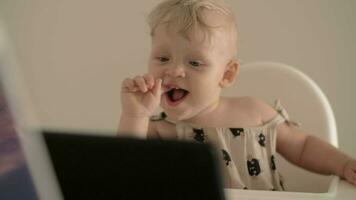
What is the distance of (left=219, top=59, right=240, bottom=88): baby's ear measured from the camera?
88 cm

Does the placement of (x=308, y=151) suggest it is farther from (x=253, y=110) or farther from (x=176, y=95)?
(x=176, y=95)

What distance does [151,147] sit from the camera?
10.1 inches

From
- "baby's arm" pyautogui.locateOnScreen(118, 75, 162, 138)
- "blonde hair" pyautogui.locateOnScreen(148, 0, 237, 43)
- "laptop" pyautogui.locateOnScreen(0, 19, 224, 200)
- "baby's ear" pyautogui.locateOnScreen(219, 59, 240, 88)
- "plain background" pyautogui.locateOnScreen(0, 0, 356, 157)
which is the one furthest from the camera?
"plain background" pyautogui.locateOnScreen(0, 0, 356, 157)

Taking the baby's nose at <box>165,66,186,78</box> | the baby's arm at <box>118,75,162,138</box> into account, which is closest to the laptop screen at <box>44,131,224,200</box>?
the baby's arm at <box>118,75,162,138</box>

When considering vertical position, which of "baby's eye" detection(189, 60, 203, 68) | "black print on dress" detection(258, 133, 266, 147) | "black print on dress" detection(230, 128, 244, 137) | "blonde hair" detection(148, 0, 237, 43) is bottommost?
"black print on dress" detection(258, 133, 266, 147)

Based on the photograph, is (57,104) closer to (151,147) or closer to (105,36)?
(105,36)

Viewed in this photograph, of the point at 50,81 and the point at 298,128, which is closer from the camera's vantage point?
the point at 298,128

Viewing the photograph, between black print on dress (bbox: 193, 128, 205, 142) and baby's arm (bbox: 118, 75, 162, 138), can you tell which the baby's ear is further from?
baby's arm (bbox: 118, 75, 162, 138)

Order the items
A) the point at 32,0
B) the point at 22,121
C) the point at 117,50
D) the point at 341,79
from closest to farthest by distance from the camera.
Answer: the point at 22,121, the point at 341,79, the point at 117,50, the point at 32,0

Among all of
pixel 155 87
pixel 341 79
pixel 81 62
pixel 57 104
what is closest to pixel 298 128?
pixel 155 87

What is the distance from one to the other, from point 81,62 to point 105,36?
0.13 metres

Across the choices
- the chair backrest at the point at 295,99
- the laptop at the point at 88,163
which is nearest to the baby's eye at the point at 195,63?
the chair backrest at the point at 295,99

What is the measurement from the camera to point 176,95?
81 centimetres

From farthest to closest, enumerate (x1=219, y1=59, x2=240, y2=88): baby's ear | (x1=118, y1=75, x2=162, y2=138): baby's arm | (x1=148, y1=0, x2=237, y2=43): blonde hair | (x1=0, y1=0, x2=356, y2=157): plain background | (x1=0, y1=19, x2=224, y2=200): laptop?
(x1=0, y1=0, x2=356, y2=157): plain background → (x1=219, y1=59, x2=240, y2=88): baby's ear → (x1=148, y1=0, x2=237, y2=43): blonde hair → (x1=118, y1=75, x2=162, y2=138): baby's arm → (x1=0, y1=19, x2=224, y2=200): laptop
